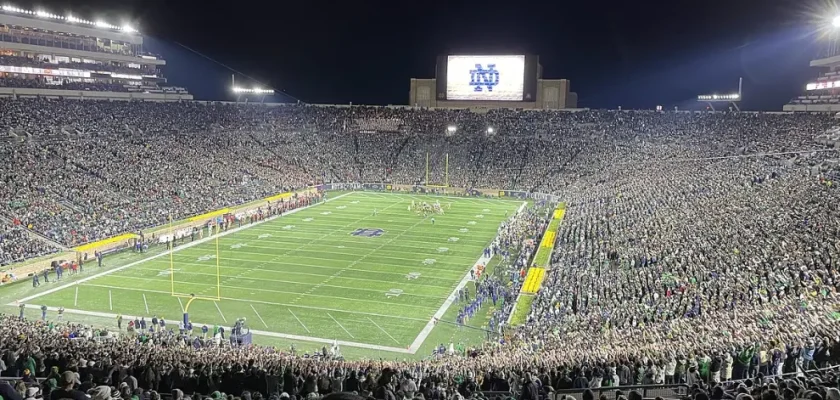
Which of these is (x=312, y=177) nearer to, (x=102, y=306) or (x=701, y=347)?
(x=102, y=306)

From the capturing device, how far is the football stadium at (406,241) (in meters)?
12.7

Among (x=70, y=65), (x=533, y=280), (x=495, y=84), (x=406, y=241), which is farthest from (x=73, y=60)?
(x=533, y=280)

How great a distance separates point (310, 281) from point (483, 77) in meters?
48.2

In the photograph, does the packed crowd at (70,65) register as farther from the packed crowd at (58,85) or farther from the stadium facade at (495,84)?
the stadium facade at (495,84)

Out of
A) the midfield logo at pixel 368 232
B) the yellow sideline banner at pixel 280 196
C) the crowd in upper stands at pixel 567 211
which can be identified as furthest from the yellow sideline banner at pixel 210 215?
the midfield logo at pixel 368 232

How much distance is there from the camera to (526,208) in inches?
1907

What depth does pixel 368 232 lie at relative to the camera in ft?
131

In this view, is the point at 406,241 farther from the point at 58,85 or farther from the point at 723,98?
the point at 723,98

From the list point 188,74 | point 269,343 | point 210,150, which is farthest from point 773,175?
point 188,74

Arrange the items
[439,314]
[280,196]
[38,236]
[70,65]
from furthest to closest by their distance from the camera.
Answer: [70,65] < [280,196] < [38,236] < [439,314]

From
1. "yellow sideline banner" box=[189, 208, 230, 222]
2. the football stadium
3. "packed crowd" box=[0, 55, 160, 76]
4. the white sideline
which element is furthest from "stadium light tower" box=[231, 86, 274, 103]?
the white sideline

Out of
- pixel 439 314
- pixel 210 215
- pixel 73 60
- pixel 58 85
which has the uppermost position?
pixel 73 60

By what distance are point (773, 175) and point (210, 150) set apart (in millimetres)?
42731

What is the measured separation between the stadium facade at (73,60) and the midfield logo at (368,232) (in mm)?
33074
